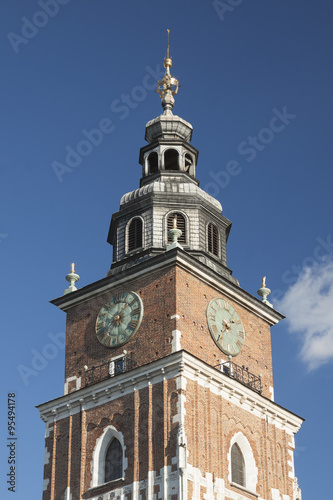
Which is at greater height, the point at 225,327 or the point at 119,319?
the point at 119,319

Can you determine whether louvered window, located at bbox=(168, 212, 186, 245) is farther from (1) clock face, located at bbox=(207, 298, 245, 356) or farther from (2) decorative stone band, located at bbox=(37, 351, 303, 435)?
(2) decorative stone band, located at bbox=(37, 351, 303, 435)

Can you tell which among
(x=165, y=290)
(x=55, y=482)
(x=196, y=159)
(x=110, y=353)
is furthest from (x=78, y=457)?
(x=196, y=159)

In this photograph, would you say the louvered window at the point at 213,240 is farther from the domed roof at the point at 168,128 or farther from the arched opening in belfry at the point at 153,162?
the domed roof at the point at 168,128

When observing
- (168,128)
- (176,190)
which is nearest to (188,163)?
(168,128)

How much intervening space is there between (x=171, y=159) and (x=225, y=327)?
35.6 ft

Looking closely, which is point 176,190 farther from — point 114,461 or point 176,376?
point 114,461

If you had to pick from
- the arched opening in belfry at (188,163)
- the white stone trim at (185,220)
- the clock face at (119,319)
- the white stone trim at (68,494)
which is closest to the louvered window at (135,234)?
the white stone trim at (185,220)

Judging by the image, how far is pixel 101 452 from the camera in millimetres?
50281

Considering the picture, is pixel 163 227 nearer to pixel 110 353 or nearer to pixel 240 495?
pixel 110 353

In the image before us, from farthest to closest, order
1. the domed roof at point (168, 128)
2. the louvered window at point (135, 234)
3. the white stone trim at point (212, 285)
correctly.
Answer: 1. the domed roof at point (168, 128)
2. the louvered window at point (135, 234)
3. the white stone trim at point (212, 285)

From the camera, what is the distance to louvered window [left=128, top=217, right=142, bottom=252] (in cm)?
5541

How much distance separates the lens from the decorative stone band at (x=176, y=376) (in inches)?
1935

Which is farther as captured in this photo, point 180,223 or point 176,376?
point 180,223

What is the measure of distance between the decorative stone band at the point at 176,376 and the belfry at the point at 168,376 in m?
0.05
